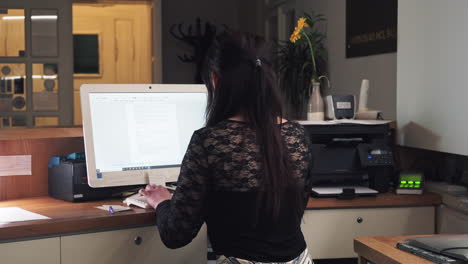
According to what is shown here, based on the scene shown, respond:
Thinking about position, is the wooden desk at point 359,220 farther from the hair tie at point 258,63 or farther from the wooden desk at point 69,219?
the hair tie at point 258,63

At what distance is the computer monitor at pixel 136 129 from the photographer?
216 centimetres

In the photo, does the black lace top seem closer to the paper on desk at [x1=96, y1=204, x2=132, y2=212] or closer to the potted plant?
the paper on desk at [x1=96, y1=204, x2=132, y2=212]

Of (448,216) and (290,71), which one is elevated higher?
(290,71)

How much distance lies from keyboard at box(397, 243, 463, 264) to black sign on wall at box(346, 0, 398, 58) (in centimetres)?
216

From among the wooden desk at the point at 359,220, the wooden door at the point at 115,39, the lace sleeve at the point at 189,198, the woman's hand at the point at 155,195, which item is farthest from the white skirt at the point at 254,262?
the wooden door at the point at 115,39

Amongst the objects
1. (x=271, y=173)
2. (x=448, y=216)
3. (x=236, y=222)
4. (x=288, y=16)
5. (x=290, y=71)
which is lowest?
(x=448, y=216)

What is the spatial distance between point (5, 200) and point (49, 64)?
3.28m

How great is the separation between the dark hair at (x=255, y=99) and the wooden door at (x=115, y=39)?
5846 mm

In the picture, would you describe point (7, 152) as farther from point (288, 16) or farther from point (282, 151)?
point (288, 16)

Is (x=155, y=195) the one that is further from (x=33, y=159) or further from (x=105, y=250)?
(x=33, y=159)

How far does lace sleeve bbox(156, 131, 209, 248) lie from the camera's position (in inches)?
63.3

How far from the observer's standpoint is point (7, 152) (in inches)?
90.0

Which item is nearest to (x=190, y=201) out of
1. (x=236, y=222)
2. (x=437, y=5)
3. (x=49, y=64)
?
(x=236, y=222)

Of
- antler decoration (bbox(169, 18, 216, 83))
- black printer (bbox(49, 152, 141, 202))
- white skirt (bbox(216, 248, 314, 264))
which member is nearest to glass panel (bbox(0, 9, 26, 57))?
antler decoration (bbox(169, 18, 216, 83))
